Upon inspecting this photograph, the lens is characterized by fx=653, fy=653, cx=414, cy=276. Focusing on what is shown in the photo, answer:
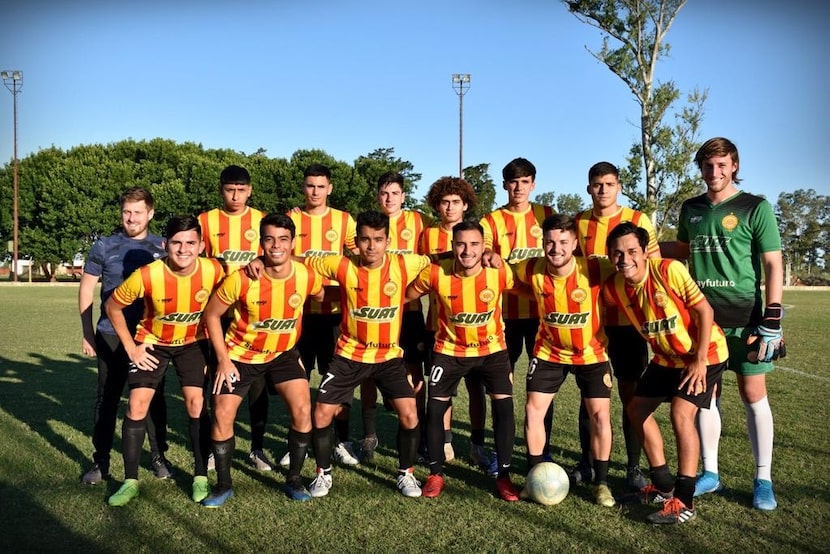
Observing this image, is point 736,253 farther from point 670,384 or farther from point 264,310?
point 264,310

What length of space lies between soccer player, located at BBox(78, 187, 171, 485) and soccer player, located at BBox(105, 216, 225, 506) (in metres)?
0.27

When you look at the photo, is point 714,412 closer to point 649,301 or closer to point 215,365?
point 649,301

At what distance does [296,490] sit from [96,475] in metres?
1.38

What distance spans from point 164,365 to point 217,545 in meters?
1.35

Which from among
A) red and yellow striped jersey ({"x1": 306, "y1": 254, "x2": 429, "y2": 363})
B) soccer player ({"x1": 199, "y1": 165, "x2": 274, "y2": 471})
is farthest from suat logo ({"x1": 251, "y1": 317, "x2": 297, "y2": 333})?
soccer player ({"x1": 199, "y1": 165, "x2": 274, "y2": 471})

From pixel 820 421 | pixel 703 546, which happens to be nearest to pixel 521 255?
pixel 703 546

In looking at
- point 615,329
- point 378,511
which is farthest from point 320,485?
point 615,329

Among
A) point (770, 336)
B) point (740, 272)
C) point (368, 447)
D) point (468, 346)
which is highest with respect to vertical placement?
point (740, 272)

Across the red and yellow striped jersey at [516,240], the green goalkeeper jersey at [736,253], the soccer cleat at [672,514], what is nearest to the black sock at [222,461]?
the red and yellow striped jersey at [516,240]

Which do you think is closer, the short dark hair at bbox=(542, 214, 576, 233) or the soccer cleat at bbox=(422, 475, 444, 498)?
the short dark hair at bbox=(542, 214, 576, 233)

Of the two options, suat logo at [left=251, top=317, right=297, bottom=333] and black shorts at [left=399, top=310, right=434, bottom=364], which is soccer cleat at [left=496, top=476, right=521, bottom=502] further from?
suat logo at [left=251, top=317, right=297, bottom=333]

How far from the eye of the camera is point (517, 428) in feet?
19.1

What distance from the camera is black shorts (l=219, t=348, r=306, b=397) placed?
13.3 feet

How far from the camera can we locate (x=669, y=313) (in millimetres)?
3734
